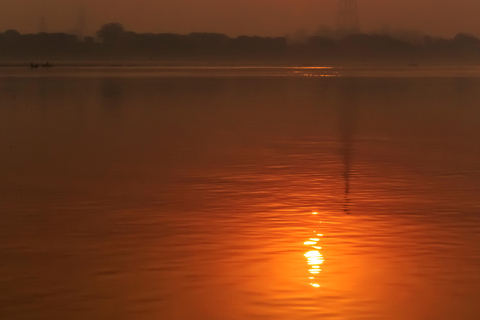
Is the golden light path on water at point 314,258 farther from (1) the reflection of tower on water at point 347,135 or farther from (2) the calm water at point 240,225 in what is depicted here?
(1) the reflection of tower on water at point 347,135

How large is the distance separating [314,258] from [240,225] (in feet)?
8.39

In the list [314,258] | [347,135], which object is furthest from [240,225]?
[347,135]

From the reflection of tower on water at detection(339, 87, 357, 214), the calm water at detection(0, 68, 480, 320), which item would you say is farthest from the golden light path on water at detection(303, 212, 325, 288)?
the reflection of tower on water at detection(339, 87, 357, 214)

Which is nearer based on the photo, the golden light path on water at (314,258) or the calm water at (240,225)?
the calm water at (240,225)

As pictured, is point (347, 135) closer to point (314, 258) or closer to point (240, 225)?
point (240, 225)

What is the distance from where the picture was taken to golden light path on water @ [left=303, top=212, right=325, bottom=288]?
35.4ft

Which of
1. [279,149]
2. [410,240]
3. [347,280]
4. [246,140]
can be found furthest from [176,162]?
[347,280]

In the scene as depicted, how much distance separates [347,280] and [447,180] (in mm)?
8938

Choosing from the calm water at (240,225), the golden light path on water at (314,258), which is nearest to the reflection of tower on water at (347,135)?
the calm water at (240,225)

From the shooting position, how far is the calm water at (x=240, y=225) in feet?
33.0

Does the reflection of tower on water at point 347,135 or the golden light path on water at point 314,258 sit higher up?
the golden light path on water at point 314,258

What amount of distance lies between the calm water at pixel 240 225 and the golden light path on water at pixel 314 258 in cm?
3

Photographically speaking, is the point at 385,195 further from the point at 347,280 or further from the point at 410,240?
the point at 347,280

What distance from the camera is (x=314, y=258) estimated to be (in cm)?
1177
